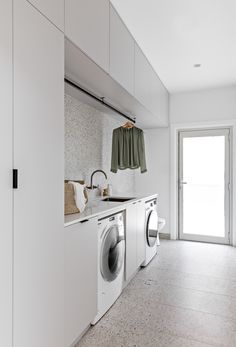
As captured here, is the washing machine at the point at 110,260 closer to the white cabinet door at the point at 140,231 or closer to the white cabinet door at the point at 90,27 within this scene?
the white cabinet door at the point at 140,231

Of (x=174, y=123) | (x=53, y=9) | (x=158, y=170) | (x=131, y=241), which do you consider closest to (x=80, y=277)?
(x=131, y=241)

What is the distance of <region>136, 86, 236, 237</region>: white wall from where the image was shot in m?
4.24

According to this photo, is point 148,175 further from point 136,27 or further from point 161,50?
point 136,27

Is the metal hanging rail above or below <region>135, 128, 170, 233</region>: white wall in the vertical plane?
above

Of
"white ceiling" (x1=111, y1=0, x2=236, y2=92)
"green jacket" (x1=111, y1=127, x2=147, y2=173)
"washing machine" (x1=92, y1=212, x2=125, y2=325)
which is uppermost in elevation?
"white ceiling" (x1=111, y1=0, x2=236, y2=92)

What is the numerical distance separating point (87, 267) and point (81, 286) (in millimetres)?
132

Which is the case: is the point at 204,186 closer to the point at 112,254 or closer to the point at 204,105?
the point at 204,105

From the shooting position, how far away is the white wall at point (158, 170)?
466 centimetres

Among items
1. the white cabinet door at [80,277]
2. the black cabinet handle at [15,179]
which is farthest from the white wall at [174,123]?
the black cabinet handle at [15,179]

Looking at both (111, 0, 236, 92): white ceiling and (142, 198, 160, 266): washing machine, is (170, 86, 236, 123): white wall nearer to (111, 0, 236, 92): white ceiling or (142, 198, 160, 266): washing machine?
(111, 0, 236, 92): white ceiling

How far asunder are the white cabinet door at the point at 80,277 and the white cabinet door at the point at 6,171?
468 mm

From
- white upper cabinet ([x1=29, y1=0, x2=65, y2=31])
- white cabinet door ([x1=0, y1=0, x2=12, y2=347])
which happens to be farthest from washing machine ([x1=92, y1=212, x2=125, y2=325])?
white upper cabinet ([x1=29, y1=0, x2=65, y2=31])

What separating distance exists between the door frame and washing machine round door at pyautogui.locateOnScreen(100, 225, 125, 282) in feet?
7.83

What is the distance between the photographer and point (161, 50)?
295 cm
